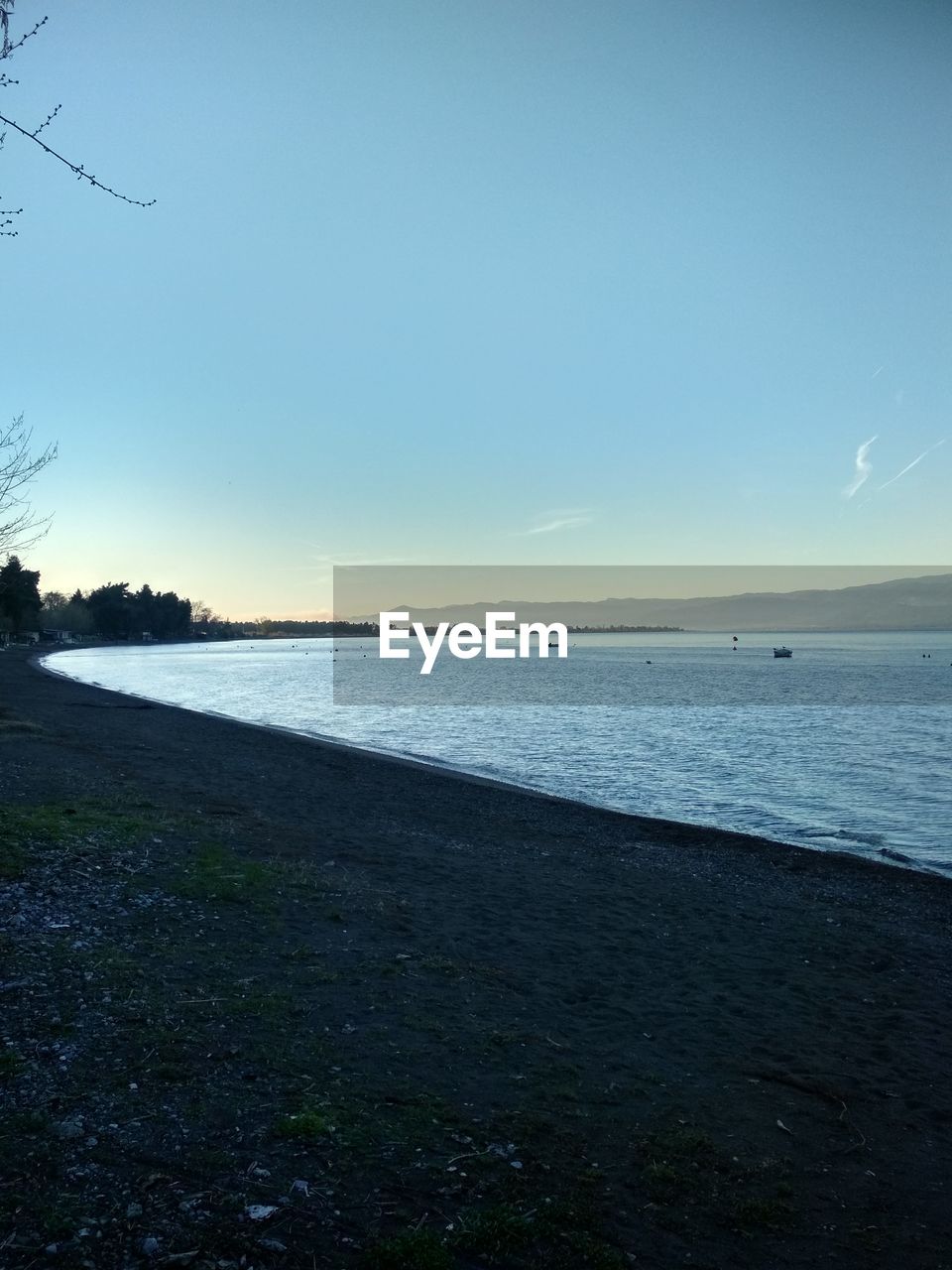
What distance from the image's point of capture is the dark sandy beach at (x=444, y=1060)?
4.60 metres

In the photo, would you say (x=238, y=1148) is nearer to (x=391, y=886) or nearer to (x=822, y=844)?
(x=391, y=886)

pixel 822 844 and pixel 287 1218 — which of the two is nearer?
pixel 287 1218

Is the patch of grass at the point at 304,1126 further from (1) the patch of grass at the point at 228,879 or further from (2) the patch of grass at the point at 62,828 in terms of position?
(2) the patch of grass at the point at 62,828

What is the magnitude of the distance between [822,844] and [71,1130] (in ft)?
58.2

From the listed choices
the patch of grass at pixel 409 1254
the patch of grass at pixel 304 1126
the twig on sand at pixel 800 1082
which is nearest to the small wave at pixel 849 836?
the twig on sand at pixel 800 1082

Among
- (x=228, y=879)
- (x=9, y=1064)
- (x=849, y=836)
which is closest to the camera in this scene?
(x=9, y=1064)

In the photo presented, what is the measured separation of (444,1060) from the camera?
261 inches

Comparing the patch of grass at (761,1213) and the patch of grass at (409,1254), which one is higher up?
the patch of grass at (409,1254)

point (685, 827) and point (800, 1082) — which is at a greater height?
point (800, 1082)

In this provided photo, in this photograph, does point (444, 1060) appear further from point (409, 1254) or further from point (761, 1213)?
point (761, 1213)

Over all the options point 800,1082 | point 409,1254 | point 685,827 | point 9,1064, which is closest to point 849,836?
point 685,827

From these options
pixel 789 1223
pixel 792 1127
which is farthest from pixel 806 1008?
pixel 789 1223

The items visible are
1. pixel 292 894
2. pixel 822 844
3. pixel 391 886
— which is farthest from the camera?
pixel 822 844

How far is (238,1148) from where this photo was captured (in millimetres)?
5012
